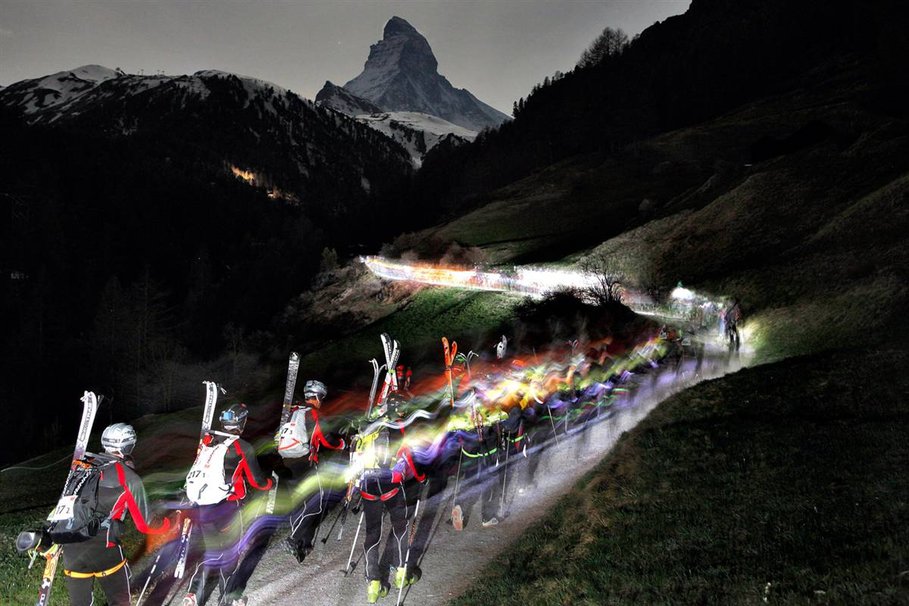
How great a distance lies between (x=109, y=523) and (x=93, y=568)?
611 mm

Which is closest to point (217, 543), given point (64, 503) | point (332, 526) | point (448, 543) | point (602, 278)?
point (64, 503)

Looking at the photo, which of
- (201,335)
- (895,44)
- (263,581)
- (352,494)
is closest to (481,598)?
(263,581)

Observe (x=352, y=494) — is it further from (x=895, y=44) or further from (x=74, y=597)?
(x=895, y=44)

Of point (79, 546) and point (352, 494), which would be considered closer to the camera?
point (79, 546)

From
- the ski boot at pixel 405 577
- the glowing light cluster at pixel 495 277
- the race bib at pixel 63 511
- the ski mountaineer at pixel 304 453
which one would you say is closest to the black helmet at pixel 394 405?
the ski mountaineer at pixel 304 453

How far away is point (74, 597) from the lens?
21.2 ft

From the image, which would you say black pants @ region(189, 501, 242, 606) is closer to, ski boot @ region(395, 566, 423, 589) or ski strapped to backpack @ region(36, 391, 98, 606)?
ski strapped to backpack @ region(36, 391, 98, 606)

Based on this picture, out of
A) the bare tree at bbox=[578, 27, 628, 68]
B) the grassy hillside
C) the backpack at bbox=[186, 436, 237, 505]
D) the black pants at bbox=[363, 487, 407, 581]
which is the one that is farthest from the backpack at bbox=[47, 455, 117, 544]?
the bare tree at bbox=[578, 27, 628, 68]

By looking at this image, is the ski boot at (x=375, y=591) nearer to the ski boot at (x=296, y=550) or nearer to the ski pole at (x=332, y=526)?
the ski boot at (x=296, y=550)

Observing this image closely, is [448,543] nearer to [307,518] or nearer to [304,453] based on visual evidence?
[307,518]

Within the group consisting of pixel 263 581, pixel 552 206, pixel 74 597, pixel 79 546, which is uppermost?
pixel 552 206

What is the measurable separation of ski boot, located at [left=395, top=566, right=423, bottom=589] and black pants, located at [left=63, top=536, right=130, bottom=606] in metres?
3.70

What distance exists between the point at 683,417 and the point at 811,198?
3425cm

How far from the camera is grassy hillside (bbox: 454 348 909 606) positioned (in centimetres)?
641
